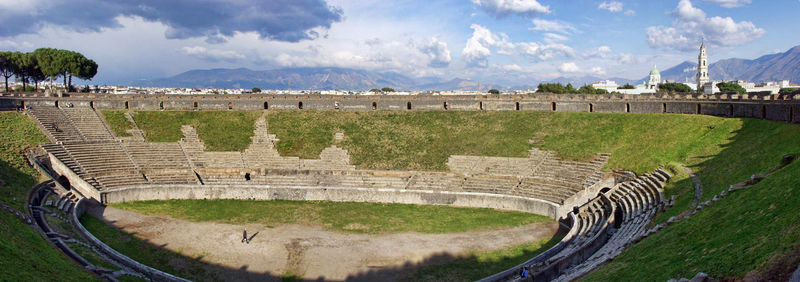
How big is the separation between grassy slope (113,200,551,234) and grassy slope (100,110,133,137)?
14385mm

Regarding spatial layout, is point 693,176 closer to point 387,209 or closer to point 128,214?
point 387,209

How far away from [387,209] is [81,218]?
70.6 ft

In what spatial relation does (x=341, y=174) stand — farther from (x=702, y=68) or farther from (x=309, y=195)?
(x=702, y=68)

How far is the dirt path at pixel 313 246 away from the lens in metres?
25.6

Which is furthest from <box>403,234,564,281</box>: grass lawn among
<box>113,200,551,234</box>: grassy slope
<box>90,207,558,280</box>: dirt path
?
<box>113,200,551,234</box>: grassy slope

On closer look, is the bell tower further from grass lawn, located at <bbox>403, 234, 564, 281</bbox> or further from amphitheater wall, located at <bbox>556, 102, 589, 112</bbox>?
grass lawn, located at <bbox>403, 234, 564, 281</bbox>

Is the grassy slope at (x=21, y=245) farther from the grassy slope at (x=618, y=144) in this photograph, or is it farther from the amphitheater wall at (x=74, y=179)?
the grassy slope at (x=618, y=144)

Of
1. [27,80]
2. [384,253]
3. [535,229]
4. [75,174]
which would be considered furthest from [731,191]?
[27,80]

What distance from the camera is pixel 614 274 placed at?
16.0 meters

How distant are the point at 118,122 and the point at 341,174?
26764 millimetres

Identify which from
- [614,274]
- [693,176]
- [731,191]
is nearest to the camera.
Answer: [614,274]

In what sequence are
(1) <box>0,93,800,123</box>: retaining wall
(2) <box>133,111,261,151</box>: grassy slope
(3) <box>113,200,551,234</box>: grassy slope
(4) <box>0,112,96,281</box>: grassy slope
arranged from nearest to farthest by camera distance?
(4) <box>0,112,96,281</box>: grassy slope < (3) <box>113,200,551,234</box>: grassy slope < (1) <box>0,93,800,123</box>: retaining wall < (2) <box>133,111,261,151</box>: grassy slope

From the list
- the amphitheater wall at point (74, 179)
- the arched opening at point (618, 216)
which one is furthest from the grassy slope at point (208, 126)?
the arched opening at point (618, 216)

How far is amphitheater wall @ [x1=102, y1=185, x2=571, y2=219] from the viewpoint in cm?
3856
